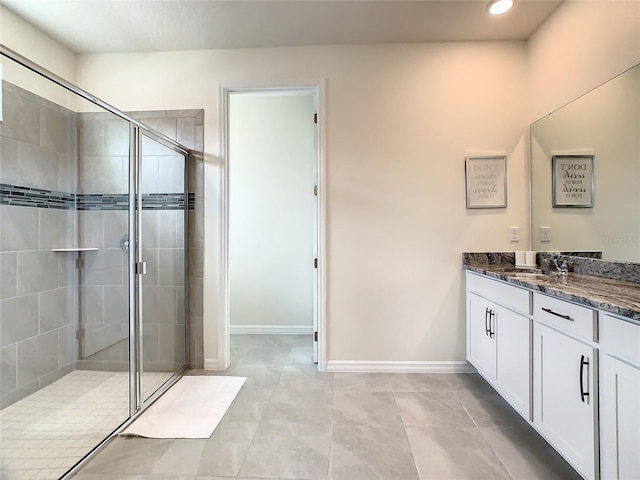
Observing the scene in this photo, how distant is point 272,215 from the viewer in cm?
353

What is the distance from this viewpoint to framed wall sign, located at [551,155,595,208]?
187 centimetres

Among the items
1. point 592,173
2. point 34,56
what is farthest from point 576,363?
point 34,56

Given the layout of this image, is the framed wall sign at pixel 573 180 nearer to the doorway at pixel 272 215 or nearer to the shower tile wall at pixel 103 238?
the doorway at pixel 272 215

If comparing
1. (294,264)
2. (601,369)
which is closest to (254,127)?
(294,264)

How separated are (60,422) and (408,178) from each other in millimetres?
2867

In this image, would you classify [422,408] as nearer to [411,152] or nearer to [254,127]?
[411,152]

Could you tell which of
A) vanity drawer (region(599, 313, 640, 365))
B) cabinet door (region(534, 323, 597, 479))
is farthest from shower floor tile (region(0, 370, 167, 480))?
vanity drawer (region(599, 313, 640, 365))

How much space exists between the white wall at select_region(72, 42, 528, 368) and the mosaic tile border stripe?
1.34 metres

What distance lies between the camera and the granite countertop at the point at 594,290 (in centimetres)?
105

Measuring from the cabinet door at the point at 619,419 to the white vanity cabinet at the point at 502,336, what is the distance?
46cm

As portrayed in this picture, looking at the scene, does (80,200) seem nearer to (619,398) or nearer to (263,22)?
(263,22)

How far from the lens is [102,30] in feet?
7.55

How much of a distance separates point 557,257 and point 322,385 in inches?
76.5

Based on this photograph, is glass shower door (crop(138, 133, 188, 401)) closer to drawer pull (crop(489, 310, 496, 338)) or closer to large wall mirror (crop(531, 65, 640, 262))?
drawer pull (crop(489, 310, 496, 338))
